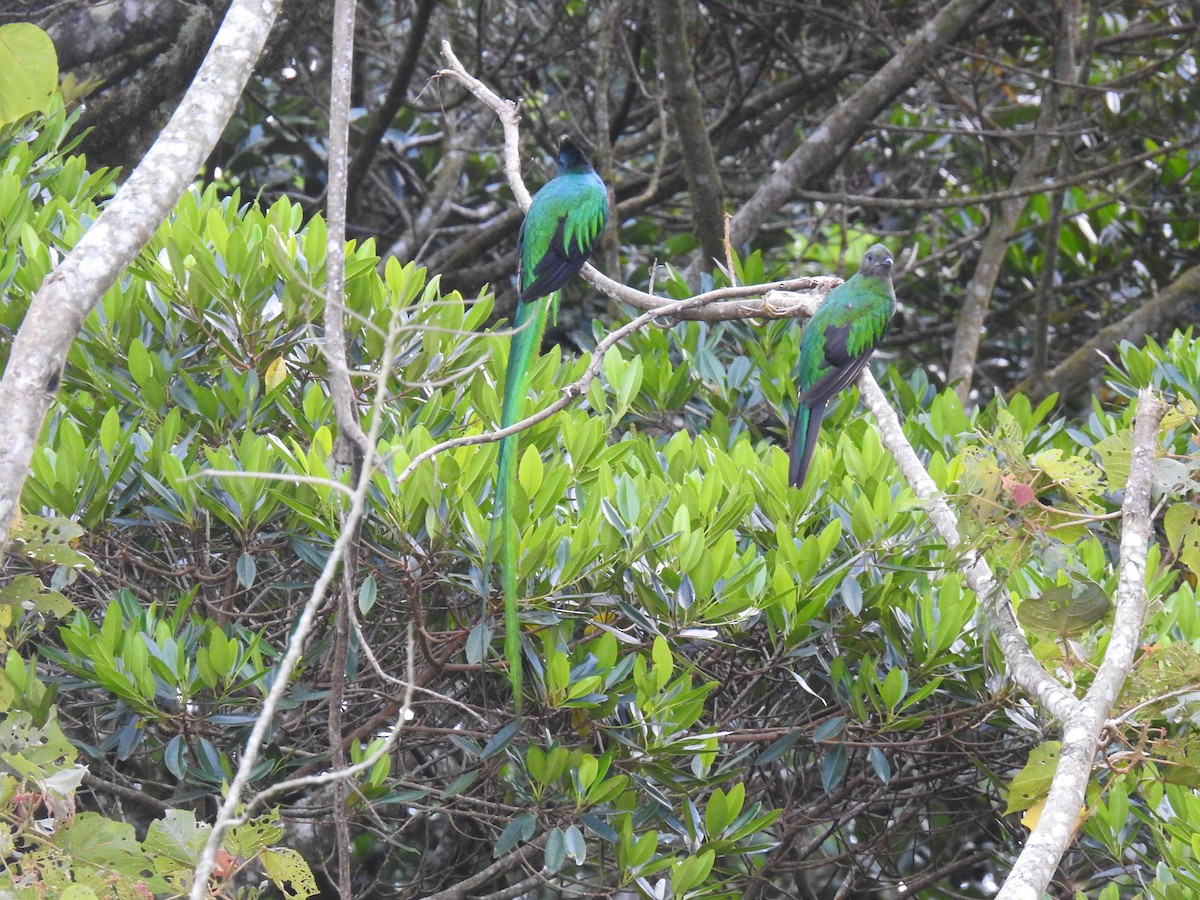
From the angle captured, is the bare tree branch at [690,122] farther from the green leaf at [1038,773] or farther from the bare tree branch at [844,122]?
the green leaf at [1038,773]

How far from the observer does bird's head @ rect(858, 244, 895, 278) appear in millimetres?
4254

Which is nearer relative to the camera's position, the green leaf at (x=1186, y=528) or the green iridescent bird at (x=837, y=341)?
the green leaf at (x=1186, y=528)

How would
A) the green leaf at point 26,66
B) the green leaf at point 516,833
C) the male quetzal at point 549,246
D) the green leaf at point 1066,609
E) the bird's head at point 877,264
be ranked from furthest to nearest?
the bird's head at point 877,264
the male quetzal at point 549,246
the green leaf at point 516,833
the green leaf at point 1066,609
the green leaf at point 26,66

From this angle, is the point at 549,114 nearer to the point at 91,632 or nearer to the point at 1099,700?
the point at 91,632

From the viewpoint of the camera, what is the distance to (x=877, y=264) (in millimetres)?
4273

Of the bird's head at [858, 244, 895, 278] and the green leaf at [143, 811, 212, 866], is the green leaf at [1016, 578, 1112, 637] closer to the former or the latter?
the green leaf at [143, 811, 212, 866]

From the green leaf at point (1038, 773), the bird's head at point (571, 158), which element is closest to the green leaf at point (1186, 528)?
the green leaf at point (1038, 773)

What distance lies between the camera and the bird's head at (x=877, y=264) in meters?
4.25

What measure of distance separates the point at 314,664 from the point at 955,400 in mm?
2245

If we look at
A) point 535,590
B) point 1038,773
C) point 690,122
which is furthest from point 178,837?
point 690,122

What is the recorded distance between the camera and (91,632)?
303 centimetres

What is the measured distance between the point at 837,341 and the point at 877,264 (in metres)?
0.49

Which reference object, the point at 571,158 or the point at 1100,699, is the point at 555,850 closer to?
the point at 1100,699

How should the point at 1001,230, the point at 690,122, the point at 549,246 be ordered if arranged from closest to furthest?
the point at 549,246, the point at 690,122, the point at 1001,230
